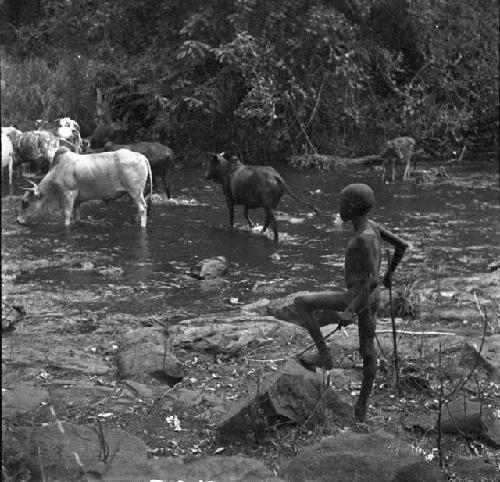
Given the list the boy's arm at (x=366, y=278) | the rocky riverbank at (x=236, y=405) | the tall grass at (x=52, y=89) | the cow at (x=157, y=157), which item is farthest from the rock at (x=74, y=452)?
the tall grass at (x=52, y=89)

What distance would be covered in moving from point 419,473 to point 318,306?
1493 mm

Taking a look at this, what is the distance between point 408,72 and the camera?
24.7 m

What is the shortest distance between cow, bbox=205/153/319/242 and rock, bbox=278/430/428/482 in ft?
28.8

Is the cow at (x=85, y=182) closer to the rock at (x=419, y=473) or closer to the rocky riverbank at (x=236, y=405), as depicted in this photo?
the rocky riverbank at (x=236, y=405)

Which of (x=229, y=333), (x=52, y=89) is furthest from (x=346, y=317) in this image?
(x=52, y=89)

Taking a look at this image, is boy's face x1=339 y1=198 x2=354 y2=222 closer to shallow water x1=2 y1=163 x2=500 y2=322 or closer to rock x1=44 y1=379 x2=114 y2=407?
rock x1=44 y1=379 x2=114 y2=407

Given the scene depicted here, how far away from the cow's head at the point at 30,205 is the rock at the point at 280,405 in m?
9.40

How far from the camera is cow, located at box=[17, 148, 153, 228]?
1387 centimetres

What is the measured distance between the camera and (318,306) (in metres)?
5.50

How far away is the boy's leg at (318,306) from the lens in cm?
541

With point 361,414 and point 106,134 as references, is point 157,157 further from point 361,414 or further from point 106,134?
point 361,414

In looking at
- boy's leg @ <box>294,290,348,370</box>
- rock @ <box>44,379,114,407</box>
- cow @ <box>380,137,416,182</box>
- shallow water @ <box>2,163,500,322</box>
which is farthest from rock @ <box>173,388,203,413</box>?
cow @ <box>380,137,416,182</box>

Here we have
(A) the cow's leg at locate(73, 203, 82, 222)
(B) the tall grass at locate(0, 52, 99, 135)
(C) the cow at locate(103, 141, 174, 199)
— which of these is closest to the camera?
(A) the cow's leg at locate(73, 203, 82, 222)

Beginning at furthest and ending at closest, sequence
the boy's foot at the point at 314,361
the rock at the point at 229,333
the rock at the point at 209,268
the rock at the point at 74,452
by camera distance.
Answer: the rock at the point at 209,268 < the rock at the point at 229,333 < the boy's foot at the point at 314,361 < the rock at the point at 74,452
